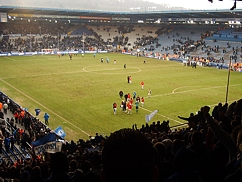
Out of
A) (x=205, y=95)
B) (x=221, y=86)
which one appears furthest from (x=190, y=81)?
(x=205, y=95)

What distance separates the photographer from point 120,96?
30.0 meters

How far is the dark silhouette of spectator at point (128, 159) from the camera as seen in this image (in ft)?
7.88

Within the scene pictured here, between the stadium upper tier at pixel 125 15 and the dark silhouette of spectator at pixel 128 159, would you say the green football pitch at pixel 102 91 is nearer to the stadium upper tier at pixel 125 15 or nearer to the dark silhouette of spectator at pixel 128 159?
the dark silhouette of spectator at pixel 128 159

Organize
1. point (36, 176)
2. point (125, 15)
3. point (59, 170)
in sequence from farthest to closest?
1. point (125, 15)
2. point (36, 176)
3. point (59, 170)

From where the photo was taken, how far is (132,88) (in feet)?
116

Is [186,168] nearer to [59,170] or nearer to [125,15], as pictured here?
[59,170]

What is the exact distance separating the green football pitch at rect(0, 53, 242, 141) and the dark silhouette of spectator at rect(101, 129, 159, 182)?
18016 mm

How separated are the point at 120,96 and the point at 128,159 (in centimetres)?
2764

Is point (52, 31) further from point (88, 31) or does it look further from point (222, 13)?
point (222, 13)

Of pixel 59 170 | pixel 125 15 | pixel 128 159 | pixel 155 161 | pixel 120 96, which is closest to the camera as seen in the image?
pixel 128 159

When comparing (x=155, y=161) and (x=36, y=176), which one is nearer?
(x=155, y=161)

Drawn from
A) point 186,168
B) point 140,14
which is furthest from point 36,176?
point 140,14

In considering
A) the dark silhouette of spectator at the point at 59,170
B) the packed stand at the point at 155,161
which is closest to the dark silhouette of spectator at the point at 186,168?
the packed stand at the point at 155,161

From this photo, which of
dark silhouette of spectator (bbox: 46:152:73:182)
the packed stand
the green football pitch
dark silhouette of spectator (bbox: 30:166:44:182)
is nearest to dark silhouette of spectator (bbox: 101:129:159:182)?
the packed stand
